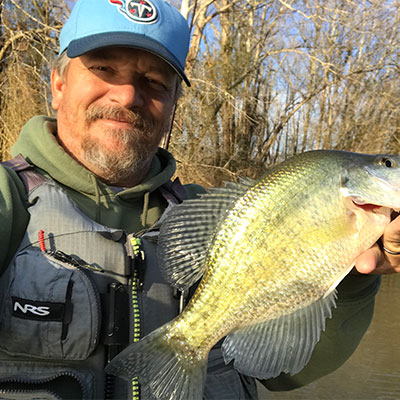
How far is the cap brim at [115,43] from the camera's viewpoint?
2.14m

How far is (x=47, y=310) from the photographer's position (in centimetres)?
171

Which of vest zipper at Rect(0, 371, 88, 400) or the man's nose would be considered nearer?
vest zipper at Rect(0, 371, 88, 400)

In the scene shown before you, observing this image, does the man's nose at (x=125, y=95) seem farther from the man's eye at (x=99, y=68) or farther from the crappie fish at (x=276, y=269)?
the crappie fish at (x=276, y=269)

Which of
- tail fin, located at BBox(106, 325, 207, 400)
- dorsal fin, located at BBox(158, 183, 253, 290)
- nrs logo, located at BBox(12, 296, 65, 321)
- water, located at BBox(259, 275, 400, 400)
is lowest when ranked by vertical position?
water, located at BBox(259, 275, 400, 400)

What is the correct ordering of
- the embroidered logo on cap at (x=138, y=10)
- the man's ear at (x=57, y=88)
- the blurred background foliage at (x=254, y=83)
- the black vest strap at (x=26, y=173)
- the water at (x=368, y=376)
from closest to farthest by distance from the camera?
the black vest strap at (x=26, y=173) < the embroidered logo on cap at (x=138, y=10) < the man's ear at (x=57, y=88) < the water at (x=368, y=376) < the blurred background foliage at (x=254, y=83)

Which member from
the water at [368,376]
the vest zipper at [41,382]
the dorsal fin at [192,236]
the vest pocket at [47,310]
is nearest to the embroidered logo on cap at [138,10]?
the dorsal fin at [192,236]

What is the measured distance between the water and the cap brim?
2.86m

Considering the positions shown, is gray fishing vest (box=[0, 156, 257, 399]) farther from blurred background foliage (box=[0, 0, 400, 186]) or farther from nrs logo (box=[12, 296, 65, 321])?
blurred background foliage (box=[0, 0, 400, 186])

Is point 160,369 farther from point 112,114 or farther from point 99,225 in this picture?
point 112,114

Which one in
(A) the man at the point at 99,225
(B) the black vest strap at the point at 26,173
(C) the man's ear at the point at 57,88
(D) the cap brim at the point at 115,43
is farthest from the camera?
(C) the man's ear at the point at 57,88

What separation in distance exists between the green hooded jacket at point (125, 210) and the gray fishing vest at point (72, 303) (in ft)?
0.37

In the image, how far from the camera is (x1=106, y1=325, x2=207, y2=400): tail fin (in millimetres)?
1479

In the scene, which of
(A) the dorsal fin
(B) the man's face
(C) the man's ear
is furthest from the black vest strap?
(A) the dorsal fin

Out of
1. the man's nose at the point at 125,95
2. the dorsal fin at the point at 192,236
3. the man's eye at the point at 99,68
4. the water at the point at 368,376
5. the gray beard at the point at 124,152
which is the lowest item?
the water at the point at 368,376
